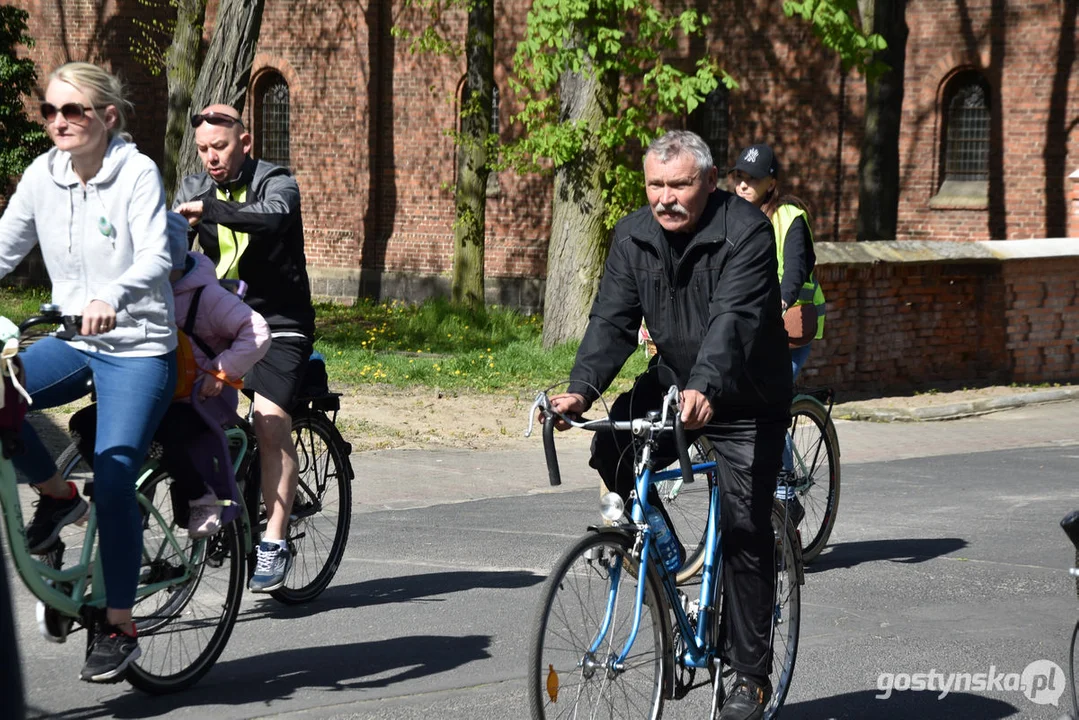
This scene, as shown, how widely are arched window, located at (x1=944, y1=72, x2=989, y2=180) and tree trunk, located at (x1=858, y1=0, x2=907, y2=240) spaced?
364 centimetres

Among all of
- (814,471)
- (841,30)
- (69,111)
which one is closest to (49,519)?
(69,111)

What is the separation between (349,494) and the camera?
6.79 meters

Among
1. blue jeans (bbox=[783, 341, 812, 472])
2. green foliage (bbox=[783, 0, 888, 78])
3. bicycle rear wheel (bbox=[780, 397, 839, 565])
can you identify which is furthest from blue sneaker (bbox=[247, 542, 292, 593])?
green foliage (bbox=[783, 0, 888, 78])

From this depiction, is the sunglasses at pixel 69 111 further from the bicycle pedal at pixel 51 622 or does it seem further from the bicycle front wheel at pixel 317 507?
the bicycle front wheel at pixel 317 507

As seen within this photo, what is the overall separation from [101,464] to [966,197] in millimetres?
20316

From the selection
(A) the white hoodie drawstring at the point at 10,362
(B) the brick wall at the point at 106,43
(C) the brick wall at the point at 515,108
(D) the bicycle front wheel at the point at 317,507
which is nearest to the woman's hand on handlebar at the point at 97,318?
(A) the white hoodie drawstring at the point at 10,362

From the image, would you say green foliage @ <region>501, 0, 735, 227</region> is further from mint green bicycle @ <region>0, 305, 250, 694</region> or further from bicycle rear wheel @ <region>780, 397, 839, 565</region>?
mint green bicycle @ <region>0, 305, 250, 694</region>

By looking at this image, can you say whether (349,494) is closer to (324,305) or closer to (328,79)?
(324,305)

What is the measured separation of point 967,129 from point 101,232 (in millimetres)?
20491

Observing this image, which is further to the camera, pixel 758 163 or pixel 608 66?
pixel 608 66

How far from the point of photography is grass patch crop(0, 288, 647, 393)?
1480 cm

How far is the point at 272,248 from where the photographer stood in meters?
6.03

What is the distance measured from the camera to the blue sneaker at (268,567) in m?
5.91

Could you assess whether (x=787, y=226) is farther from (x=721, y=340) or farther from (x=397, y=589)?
(x=721, y=340)
